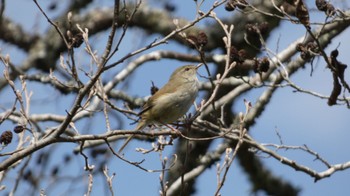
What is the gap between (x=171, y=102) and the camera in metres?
5.15

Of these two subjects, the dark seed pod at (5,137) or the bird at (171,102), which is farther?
the bird at (171,102)

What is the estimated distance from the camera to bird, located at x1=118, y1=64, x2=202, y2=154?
5.14 metres

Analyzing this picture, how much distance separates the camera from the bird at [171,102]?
5.14 meters

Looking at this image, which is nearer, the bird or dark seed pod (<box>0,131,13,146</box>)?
dark seed pod (<box>0,131,13,146</box>)

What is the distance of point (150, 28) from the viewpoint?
8.56 m

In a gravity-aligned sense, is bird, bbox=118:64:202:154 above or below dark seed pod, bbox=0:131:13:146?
above

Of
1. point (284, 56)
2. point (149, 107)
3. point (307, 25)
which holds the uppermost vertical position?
point (284, 56)

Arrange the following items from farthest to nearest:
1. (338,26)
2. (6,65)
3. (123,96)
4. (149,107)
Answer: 1. (123,96)
2. (338,26)
3. (149,107)
4. (6,65)

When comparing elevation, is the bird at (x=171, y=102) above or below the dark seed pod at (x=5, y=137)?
above

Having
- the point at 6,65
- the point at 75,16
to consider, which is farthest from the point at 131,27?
the point at 6,65

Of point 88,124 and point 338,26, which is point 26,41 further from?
point 338,26

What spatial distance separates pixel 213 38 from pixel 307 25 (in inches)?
171

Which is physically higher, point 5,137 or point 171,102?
point 171,102

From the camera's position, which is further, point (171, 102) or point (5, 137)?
point (171, 102)
